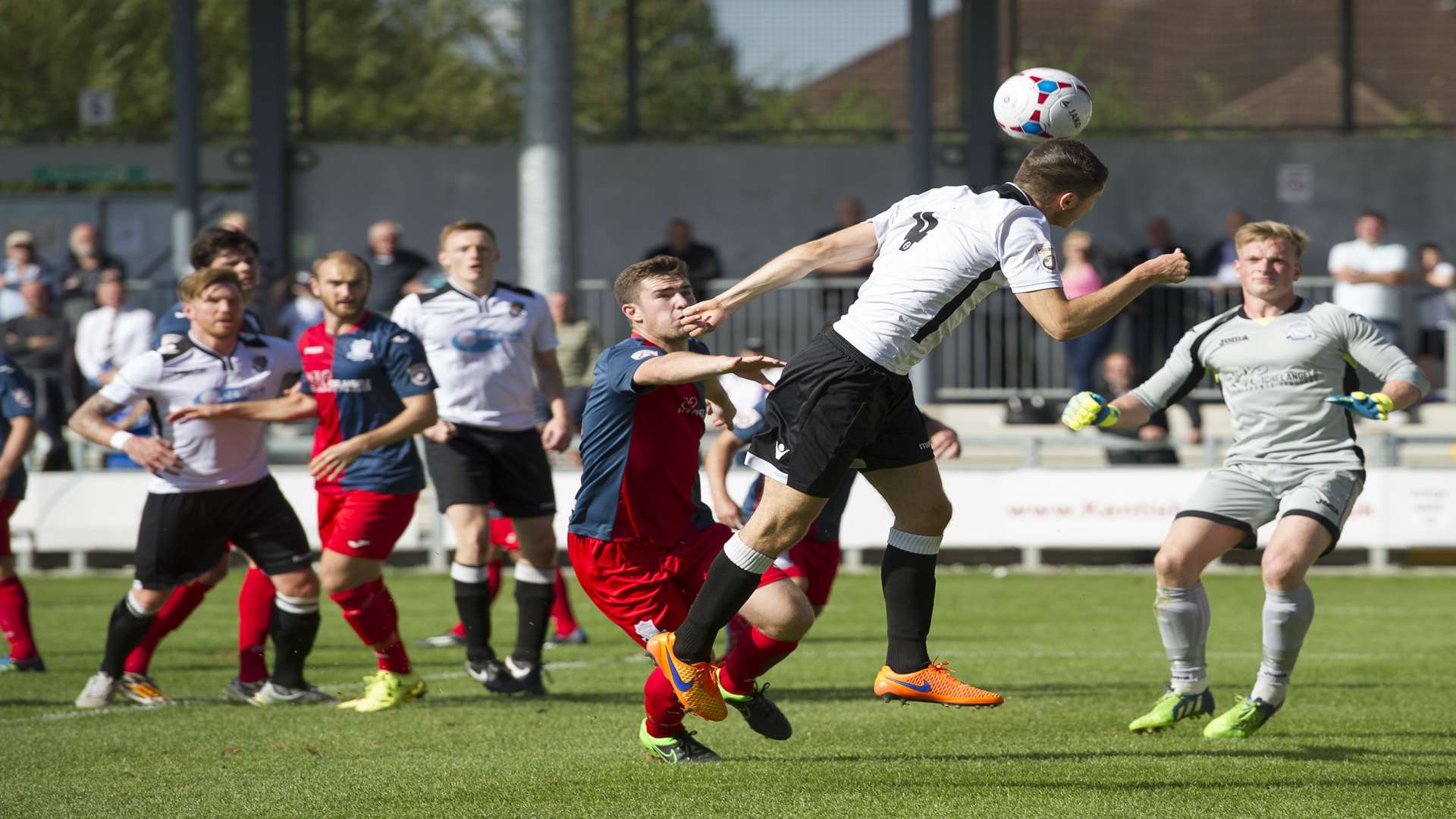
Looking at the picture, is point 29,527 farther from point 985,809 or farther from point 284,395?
point 985,809

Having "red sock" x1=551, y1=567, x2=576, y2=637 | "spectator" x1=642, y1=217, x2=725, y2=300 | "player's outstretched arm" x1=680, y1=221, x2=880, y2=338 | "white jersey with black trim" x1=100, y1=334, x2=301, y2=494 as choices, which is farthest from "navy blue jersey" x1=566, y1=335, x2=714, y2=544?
"spectator" x1=642, y1=217, x2=725, y2=300

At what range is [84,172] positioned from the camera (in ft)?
67.8

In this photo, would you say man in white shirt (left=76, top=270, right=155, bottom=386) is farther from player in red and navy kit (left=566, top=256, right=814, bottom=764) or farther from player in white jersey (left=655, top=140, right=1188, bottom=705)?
player in white jersey (left=655, top=140, right=1188, bottom=705)

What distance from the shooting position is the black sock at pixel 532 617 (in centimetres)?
774

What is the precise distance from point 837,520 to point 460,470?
1842 mm

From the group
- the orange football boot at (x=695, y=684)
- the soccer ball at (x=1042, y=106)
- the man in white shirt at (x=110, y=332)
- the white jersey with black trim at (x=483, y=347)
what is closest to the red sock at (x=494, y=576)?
the white jersey with black trim at (x=483, y=347)

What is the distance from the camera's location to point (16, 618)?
8.59 m

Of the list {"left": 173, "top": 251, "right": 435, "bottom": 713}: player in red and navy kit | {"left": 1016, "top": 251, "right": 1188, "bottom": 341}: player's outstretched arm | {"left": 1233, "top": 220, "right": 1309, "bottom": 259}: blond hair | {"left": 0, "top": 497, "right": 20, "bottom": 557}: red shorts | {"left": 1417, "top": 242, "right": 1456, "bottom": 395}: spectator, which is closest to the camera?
{"left": 1016, "top": 251, "right": 1188, "bottom": 341}: player's outstretched arm

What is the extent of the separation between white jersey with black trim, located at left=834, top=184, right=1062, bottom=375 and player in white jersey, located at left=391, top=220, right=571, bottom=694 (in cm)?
280

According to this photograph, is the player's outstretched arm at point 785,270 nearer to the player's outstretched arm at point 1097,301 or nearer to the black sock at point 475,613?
the player's outstretched arm at point 1097,301

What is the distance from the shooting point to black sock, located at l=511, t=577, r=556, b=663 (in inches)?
305

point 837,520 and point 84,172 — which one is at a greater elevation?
point 84,172

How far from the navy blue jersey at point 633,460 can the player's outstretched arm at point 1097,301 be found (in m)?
1.36

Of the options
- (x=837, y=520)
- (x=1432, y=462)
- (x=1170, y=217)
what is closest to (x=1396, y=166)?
(x=1170, y=217)
